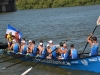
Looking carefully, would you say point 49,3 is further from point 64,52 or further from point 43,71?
point 64,52

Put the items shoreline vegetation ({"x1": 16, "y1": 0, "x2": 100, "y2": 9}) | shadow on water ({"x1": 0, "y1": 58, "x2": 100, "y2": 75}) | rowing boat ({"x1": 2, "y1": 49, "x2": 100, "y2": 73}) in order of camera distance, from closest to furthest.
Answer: rowing boat ({"x1": 2, "y1": 49, "x2": 100, "y2": 73}), shadow on water ({"x1": 0, "y1": 58, "x2": 100, "y2": 75}), shoreline vegetation ({"x1": 16, "y1": 0, "x2": 100, "y2": 9})

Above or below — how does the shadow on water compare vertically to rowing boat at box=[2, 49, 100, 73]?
below

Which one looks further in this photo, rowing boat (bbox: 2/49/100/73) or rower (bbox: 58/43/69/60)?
rower (bbox: 58/43/69/60)

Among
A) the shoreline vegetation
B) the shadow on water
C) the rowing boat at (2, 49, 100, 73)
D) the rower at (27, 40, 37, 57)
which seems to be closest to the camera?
the rowing boat at (2, 49, 100, 73)

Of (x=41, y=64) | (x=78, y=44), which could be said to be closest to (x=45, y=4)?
(x=78, y=44)

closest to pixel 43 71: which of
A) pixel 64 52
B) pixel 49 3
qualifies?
pixel 64 52

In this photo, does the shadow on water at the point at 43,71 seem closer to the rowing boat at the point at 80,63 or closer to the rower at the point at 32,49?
the rowing boat at the point at 80,63

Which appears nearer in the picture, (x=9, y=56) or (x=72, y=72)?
(x=72, y=72)

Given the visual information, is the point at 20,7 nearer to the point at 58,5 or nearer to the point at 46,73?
the point at 58,5

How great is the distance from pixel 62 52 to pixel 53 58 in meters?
0.73

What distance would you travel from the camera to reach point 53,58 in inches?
635

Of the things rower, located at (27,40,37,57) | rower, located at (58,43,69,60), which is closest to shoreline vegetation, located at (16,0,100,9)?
rower, located at (27,40,37,57)

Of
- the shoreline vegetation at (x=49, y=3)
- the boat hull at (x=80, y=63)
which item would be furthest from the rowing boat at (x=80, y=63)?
the shoreline vegetation at (x=49, y=3)

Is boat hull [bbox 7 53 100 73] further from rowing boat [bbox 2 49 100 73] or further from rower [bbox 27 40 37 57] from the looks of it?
rower [bbox 27 40 37 57]
